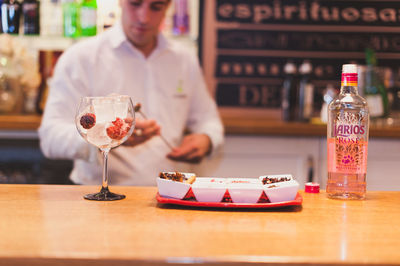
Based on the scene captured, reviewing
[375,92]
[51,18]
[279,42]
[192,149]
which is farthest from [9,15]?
[375,92]

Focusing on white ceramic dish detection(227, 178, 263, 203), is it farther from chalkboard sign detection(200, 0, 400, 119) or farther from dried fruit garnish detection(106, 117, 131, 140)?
chalkboard sign detection(200, 0, 400, 119)

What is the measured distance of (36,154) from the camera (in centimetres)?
248

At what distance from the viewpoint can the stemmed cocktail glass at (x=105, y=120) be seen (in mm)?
1101

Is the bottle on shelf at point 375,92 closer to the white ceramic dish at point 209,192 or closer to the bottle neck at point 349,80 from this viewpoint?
the bottle neck at point 349,80

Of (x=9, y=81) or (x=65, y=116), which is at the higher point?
(x=9, y=81)

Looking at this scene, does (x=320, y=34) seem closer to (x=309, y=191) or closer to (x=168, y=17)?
A: (x=168, y=17)

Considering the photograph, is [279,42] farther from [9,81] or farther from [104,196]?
[104,196]

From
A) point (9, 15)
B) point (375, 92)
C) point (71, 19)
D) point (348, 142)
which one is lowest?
point (348, 142)

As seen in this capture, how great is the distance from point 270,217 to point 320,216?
0.10 m

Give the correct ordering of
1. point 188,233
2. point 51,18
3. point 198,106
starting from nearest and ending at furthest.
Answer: point 188,233 < point 198,106 < point 51,18

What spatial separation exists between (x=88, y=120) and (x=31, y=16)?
182 centimetres

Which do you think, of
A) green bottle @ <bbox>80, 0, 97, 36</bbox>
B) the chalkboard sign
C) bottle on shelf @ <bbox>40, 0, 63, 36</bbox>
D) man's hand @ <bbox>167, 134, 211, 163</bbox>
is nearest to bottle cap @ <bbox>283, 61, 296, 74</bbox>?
the chalkboard sign

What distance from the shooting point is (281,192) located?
1.03 metres

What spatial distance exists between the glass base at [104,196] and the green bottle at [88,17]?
1.63m
